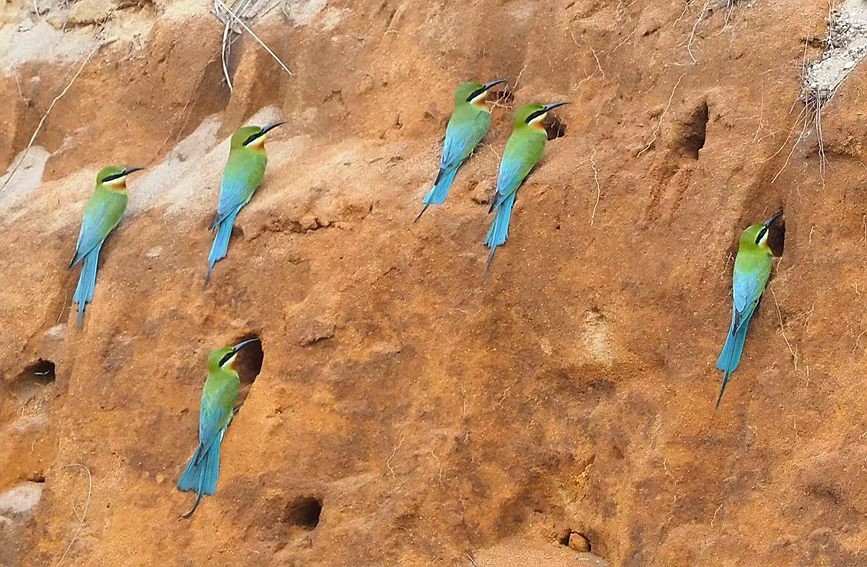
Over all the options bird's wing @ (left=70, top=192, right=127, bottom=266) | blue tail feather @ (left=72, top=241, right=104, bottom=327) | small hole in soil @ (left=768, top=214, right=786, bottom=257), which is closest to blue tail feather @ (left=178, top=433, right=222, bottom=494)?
blue tail feather @ (left=72, top=241, right=104, bottom=327)

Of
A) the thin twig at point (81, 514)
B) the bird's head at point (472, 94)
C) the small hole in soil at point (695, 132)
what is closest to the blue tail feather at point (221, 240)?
the thin twig at point (81, 514)

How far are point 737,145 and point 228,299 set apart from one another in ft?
Result: 6.36

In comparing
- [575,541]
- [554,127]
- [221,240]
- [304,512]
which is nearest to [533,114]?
[554,127]

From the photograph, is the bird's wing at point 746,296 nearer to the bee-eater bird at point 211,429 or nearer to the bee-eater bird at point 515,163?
the bee-eater bird at point 515,163

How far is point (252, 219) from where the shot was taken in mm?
4754

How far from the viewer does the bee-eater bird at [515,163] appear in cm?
425

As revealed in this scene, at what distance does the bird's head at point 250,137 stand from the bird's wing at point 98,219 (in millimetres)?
584

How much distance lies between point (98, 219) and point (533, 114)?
188 cm

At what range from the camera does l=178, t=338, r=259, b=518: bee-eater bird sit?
4422mm

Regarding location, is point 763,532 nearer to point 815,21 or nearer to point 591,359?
point 591,359

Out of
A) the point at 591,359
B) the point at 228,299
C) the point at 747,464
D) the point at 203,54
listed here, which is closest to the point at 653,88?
the point at 591,359

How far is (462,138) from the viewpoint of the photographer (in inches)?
180

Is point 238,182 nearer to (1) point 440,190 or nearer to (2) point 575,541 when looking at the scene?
(1) point 440,190

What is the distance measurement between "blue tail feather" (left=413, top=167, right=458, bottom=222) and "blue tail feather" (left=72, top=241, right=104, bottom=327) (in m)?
1.47
